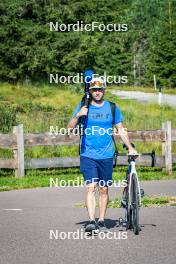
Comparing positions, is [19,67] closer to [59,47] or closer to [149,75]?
[59,47]

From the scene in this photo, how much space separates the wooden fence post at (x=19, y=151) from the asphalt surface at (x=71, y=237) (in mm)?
4109

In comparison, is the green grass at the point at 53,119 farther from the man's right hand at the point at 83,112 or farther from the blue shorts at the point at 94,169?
the man's right hand at the point at 83,112

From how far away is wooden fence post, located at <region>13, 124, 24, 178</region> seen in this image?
1775 cm

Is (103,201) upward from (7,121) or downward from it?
downward

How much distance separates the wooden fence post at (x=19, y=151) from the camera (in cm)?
1775

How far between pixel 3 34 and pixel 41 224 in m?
43.4

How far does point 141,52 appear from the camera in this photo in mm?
79625

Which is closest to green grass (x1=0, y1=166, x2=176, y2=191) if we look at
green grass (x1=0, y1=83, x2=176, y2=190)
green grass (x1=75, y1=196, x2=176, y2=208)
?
green grass (x1=0, y1=83, x2=176, y2=190)

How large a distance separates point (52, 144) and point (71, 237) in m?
9.05

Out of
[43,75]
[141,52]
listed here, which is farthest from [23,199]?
[141,52]

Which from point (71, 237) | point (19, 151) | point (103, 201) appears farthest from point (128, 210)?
point (19, 151)

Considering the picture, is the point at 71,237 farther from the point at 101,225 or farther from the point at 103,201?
the point at 103,201

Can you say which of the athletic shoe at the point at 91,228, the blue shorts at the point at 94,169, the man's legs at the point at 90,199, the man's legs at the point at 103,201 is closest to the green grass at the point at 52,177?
the man's legs at the point at 103,201

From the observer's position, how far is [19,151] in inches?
705
